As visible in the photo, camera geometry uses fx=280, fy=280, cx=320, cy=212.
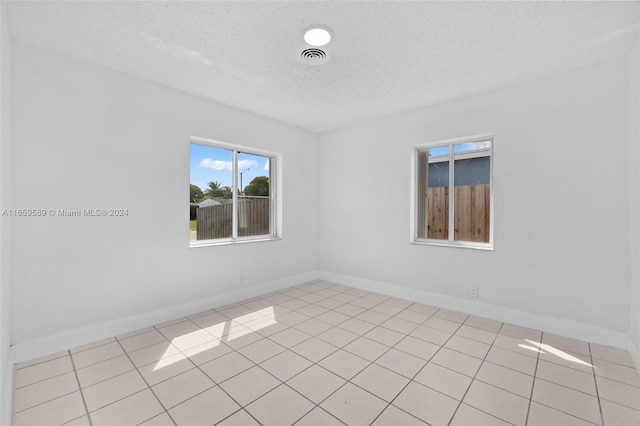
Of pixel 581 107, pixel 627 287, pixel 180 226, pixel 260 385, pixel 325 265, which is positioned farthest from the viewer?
pixel 325 265

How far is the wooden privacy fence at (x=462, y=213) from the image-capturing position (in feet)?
11.4

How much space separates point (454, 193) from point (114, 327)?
165 inches

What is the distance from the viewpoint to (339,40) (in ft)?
7.57

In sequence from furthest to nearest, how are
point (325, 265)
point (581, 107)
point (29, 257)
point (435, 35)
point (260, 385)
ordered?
1. point (325, 265)
2. point (581, 107)
3. point (29, 257)
4. point (435, 35)
5. point (260, 385)

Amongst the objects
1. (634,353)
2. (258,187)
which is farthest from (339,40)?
(634,353)

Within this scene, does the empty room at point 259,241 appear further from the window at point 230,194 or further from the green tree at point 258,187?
the green tree at point 258,187

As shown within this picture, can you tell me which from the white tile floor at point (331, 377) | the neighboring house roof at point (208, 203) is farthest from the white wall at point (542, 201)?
the neighboring house roof at point (208, 203)

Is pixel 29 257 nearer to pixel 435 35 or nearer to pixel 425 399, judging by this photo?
pixel 425 399

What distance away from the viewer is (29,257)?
2398 millimetres

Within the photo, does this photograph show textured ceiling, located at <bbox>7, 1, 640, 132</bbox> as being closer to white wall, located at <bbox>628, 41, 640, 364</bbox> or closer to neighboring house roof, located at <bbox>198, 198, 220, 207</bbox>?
white wall, located at <bbox>628, 41, 640, 364</bbox>

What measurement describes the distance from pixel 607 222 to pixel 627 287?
0.61 metres

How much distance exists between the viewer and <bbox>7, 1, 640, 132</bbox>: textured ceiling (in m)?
1.97

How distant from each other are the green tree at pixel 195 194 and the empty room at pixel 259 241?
3 cm

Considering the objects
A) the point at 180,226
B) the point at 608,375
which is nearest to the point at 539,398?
the point at 608,375
